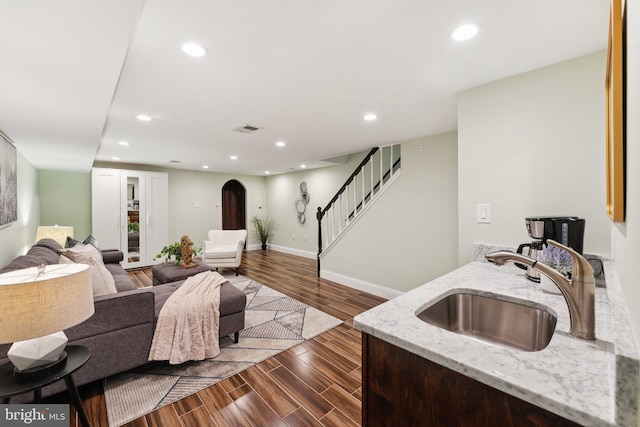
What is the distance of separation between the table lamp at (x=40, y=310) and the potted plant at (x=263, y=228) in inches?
248

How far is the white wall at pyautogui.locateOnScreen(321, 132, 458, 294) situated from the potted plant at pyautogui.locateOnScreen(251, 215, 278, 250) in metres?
4.03

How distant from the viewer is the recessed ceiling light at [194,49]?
4.95 feet

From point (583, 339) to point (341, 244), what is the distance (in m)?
3.58

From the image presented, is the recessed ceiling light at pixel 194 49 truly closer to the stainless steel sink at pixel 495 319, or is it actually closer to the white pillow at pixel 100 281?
the white pillow at pixel 100 281

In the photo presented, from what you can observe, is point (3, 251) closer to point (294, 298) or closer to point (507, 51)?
point (294, 298)

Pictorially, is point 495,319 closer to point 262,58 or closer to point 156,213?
point 262,58

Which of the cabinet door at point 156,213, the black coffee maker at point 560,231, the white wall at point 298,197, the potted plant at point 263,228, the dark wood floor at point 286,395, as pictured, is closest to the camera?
the black coffee maker at point 560,231

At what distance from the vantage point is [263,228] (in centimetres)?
776

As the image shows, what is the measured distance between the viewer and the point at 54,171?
16.6 feet

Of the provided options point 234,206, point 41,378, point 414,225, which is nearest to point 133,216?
point 234,206

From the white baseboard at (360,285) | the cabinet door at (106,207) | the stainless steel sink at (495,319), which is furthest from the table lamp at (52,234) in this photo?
the stainless steel sink at (495,319)

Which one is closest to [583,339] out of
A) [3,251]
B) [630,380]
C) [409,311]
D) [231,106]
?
[630,380]

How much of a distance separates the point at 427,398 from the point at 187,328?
1.95m

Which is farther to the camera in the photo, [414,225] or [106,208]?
[106,208]
